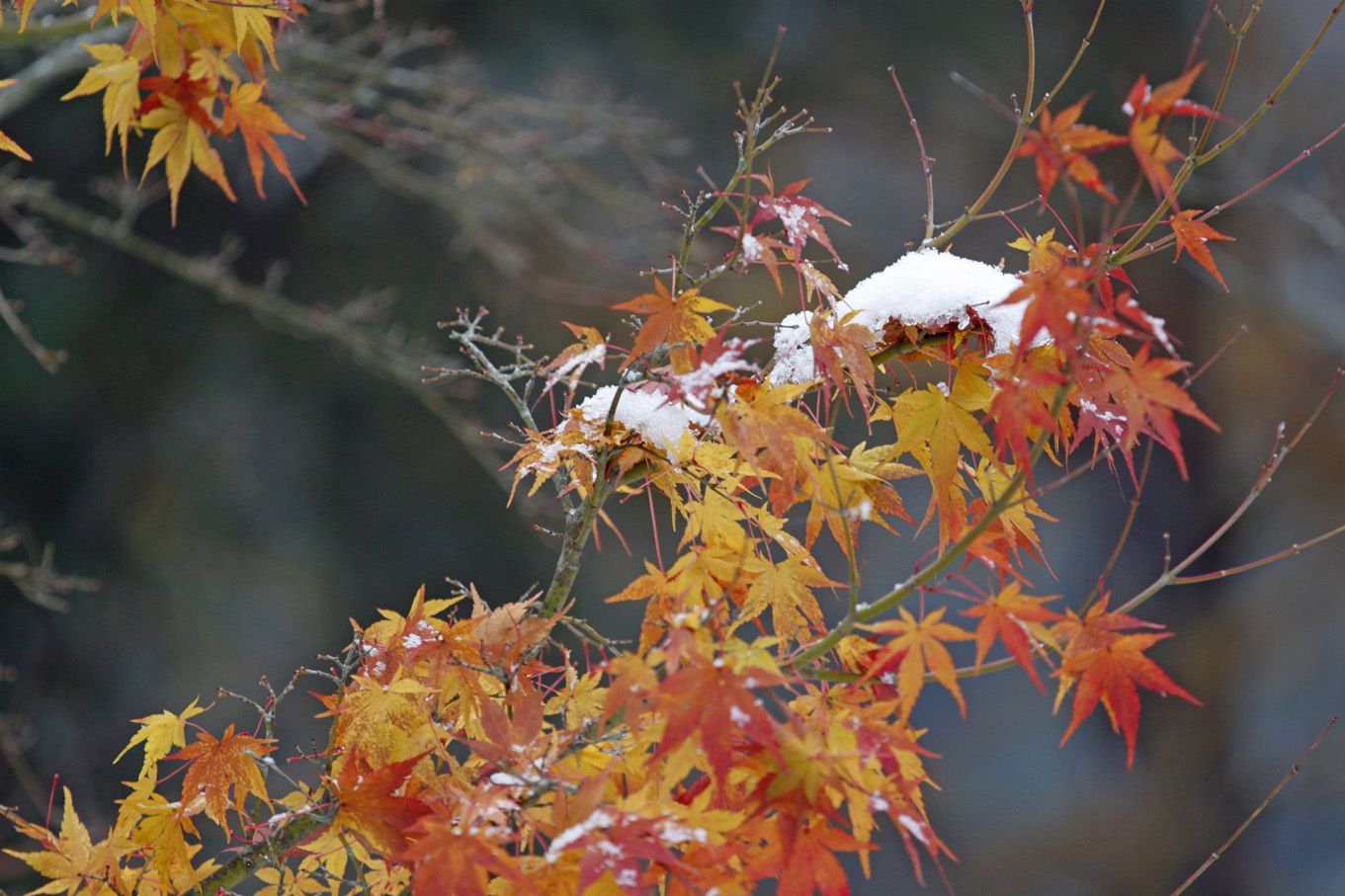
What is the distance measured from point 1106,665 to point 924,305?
30 cm

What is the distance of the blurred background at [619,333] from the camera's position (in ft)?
13.0

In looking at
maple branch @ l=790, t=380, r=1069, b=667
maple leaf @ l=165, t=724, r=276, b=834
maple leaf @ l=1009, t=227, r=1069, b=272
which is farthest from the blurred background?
maple branch @ l=790, t=380, r=1069, b=667

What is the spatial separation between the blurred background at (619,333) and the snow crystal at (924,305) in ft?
10.1

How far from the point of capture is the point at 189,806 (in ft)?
2.90

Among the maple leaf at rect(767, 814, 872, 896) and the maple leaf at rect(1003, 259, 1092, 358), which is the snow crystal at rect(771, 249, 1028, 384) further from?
the maple leaf at rect(767, 814, 872, 896)

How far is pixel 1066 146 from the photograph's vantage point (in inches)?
23.6

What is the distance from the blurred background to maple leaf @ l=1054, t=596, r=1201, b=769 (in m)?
3.29

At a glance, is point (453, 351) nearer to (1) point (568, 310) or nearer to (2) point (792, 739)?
(1) point (568, 310)

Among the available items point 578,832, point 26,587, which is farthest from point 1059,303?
point 26,587

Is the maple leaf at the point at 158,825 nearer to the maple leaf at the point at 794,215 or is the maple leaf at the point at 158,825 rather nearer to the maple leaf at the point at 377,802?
the maple leaf at the point at 377,802

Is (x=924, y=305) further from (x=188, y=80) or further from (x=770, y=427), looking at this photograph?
(x=188, y=80)

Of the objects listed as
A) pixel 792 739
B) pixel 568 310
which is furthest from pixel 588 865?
pixel 568 310

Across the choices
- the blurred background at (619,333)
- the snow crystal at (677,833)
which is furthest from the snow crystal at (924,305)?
the blurred background at (619,333)

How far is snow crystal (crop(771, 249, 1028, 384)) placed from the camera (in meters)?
0.85
